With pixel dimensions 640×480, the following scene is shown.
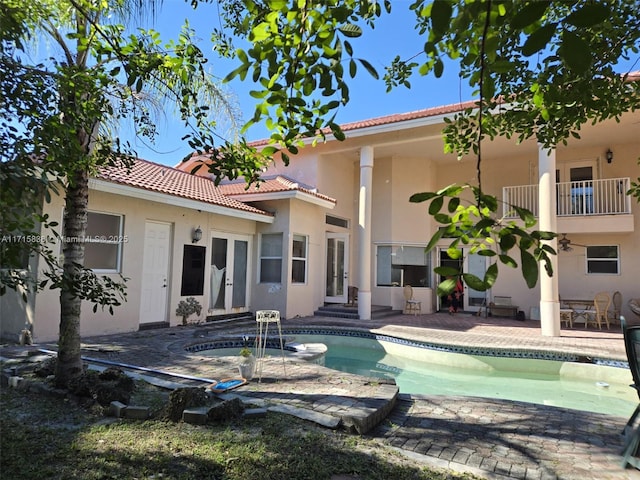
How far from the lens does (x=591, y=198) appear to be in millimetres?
14484

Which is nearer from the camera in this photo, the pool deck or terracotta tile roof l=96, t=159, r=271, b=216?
the pool deck

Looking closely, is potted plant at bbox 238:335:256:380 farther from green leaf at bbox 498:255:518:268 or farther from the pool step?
the pool step

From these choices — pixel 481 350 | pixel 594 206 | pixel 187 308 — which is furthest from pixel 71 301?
pixel 594 206

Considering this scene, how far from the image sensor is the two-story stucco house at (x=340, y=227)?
999 cm

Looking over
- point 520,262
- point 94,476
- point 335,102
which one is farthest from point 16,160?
point 520,262

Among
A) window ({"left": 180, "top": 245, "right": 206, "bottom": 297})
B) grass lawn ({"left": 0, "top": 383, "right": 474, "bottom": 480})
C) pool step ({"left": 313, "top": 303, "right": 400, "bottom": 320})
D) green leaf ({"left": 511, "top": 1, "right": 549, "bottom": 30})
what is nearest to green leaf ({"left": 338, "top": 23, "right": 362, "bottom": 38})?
green leaf ({"left": 511, "top": 1, "right": 549, "bottom": 30})

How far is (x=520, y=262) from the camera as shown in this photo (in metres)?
1.45

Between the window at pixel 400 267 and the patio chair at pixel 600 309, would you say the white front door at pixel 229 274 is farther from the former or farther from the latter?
the patio chair at pixel 600 309

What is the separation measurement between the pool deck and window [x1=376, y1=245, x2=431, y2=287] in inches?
337

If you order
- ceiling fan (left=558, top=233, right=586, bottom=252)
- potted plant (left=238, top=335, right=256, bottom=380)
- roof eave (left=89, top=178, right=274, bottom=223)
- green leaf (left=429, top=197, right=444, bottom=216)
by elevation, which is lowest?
potted plant (left=238, top=335, right=256, bottom=380)

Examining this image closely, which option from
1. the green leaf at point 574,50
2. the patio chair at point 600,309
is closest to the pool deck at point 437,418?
the green leaf at point 574,50

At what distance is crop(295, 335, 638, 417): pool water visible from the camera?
293 inches

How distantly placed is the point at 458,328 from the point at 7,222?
1214 centimetres

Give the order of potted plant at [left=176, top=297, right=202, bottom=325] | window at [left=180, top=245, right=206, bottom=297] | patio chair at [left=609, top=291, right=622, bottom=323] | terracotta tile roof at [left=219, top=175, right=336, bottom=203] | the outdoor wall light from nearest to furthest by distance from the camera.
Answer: potted plant at [left=176, top=297, right=202, bottom=325] < window at [left=180, top=245, right=206, bottom=297] < the outdoor wall light < terracotta tile roof at [left=219, top=175, right=336, bottom=203] < patio chair at [left=609, top=291, right=622, bottom=323]
